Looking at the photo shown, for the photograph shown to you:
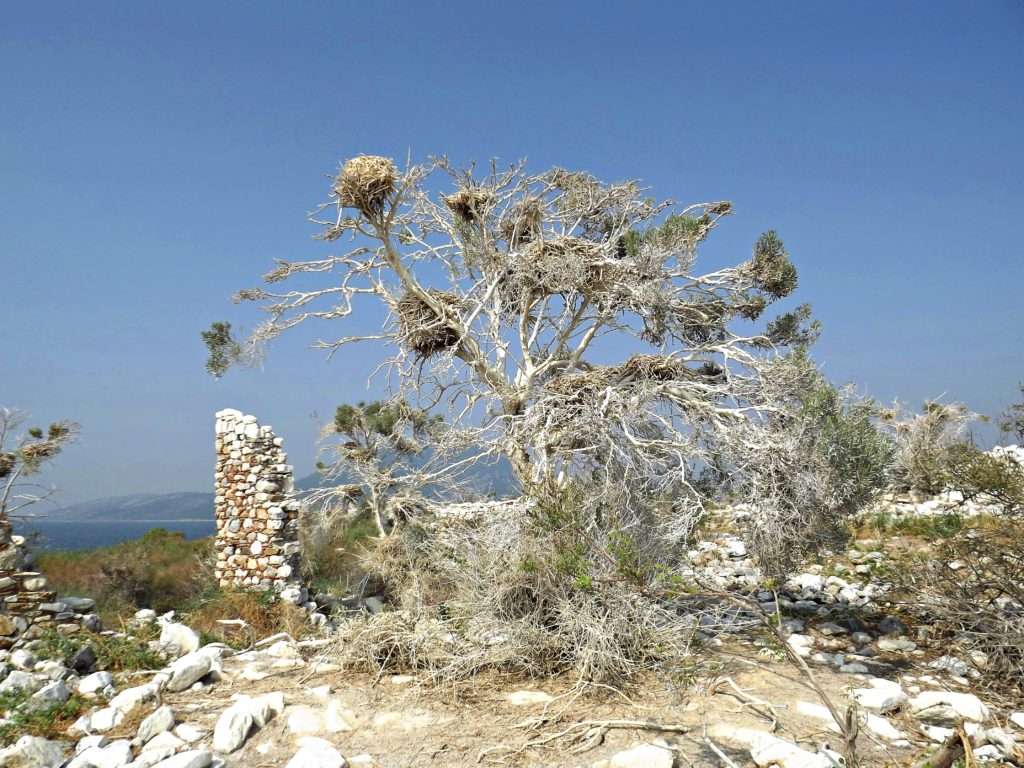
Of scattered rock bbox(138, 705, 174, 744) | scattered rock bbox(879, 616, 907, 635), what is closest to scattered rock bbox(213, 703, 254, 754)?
scattered rock bbox(138, 705, 174, 744)

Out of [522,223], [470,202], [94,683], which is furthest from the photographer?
[522,223]

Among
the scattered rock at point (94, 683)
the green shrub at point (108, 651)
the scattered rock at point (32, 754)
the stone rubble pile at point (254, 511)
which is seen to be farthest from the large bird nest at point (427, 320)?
the scattered rock at point (32, 754)

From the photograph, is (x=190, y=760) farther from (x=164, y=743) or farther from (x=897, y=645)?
(x=897, y=645)

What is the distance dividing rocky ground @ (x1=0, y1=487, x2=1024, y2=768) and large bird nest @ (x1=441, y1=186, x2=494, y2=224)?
5507 mm

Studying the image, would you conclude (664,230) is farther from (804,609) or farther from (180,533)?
(180,533)

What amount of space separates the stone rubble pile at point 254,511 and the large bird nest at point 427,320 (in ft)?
11.4

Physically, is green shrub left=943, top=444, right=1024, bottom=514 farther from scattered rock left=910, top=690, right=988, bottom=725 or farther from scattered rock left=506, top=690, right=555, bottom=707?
scattered rock left=506, top=690, right=555, bottom=707

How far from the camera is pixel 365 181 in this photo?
8.47 m

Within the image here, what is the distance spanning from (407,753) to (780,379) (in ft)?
17.6

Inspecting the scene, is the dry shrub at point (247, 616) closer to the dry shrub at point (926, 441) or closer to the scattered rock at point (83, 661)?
the scattered rock at point (83, 661)

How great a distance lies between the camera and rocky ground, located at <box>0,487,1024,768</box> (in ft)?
16.0

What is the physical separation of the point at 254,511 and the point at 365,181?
5.51 metres

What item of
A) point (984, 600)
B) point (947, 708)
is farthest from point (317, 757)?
point (984, 600)

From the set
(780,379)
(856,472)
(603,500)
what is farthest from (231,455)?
(856,472)
